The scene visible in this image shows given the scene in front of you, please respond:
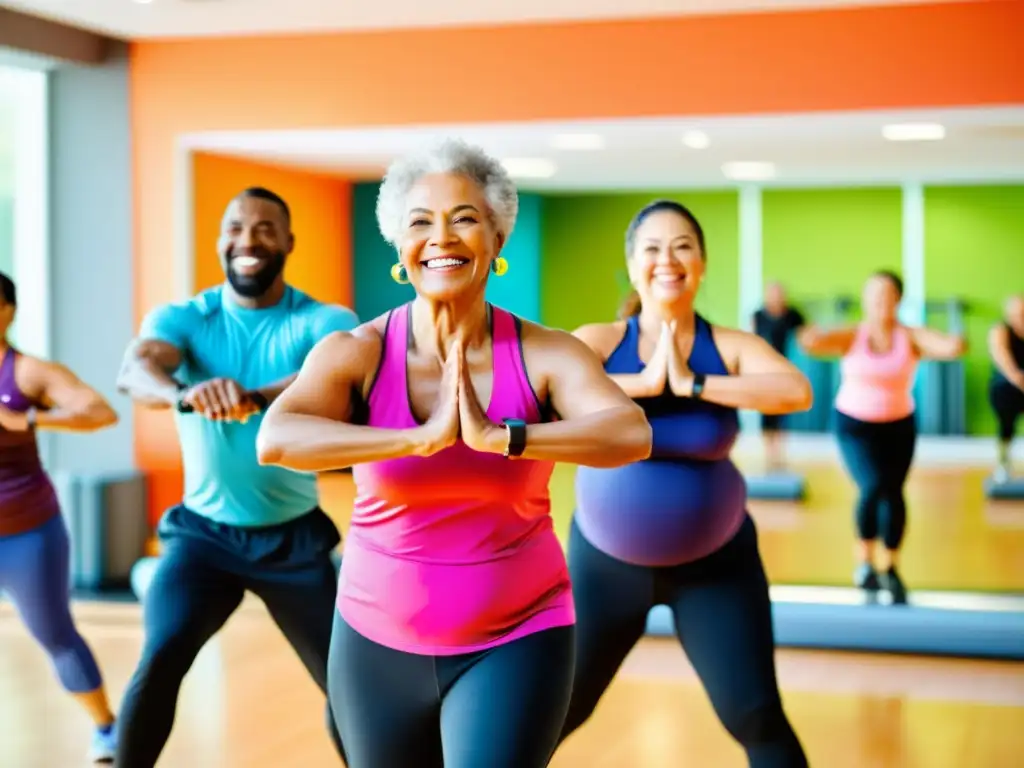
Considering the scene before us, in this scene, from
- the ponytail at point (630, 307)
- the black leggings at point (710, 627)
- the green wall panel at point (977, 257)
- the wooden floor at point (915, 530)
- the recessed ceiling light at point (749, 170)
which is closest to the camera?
the black leggings at point (710, 627)

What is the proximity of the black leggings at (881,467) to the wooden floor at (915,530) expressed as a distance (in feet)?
1.32

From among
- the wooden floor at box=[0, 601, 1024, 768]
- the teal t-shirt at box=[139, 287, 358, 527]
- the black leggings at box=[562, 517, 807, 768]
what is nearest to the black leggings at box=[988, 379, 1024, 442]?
the wooden floor at box=[0, 601, 1024, 768]

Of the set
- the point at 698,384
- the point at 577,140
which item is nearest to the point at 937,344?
the point at 577,140

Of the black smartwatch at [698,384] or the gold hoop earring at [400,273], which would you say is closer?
the gold hoop earring at [400,273]

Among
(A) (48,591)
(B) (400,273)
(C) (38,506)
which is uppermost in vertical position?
(B) (400,273)

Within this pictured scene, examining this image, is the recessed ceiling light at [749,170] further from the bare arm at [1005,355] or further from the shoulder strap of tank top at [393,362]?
the shoulder strap of tank top at [393,362]

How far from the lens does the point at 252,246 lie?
10.4 ft

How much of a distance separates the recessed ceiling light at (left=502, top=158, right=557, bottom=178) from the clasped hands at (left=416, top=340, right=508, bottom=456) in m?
6.41

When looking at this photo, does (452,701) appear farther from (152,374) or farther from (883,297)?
(883,297)

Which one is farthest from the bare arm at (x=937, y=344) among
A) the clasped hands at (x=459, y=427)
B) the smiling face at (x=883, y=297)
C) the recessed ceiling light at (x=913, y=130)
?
the clasped hands at (x=459, y=427)

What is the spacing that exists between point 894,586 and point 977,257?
256 inches

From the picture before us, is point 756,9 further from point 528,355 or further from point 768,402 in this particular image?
point 528,355

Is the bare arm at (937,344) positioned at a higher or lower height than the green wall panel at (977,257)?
lower

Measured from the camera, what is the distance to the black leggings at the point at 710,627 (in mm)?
2717
